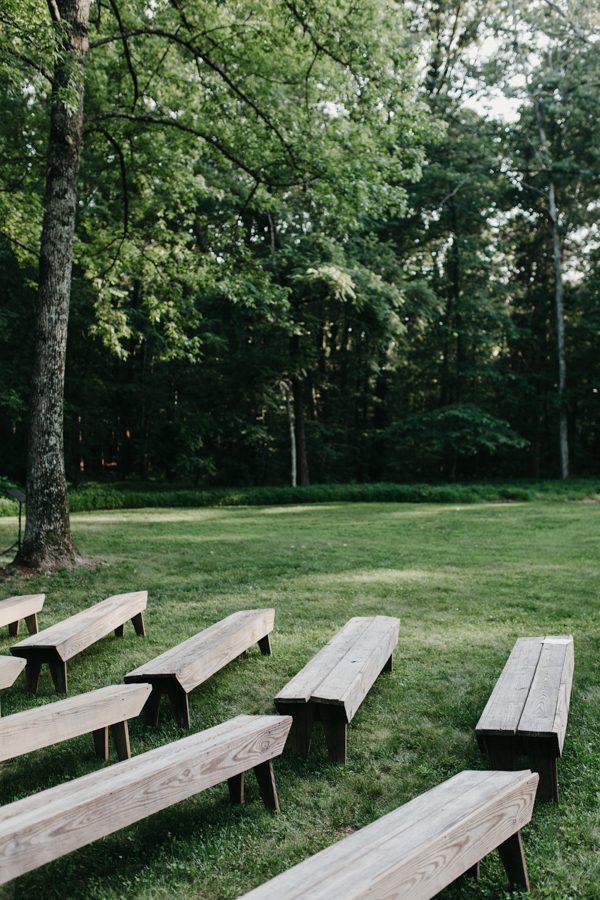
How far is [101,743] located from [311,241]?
18733 millimetres

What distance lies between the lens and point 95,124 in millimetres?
12008

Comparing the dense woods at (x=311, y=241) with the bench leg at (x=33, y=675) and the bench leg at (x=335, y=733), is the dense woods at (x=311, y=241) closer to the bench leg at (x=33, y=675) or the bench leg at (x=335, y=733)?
the bench leg at (x=33, y=675)

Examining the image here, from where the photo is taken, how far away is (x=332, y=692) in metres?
3.82

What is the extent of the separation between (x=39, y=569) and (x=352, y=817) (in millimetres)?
6737

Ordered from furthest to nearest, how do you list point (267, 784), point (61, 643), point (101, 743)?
point (61, 643), point (101, 743), point (267, 784)

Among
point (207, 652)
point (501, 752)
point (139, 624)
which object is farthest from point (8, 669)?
point (501, 752)

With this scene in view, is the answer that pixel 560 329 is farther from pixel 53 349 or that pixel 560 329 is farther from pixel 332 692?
pixel 332 692

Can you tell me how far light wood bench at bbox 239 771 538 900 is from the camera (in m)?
2.07

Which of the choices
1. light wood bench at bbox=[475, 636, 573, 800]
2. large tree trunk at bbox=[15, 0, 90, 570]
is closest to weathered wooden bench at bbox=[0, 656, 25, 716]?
light wood bench at bbox=[475, 636, 573, 800]

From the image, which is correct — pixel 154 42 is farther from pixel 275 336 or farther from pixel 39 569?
pixel 275 336

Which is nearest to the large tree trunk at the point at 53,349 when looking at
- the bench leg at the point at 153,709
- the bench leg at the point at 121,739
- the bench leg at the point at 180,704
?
the bench leg at the point at 153,709

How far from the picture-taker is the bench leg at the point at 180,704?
4336mm

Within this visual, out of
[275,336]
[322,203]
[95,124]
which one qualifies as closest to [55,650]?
[322,203]

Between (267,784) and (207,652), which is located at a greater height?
(207,652)
